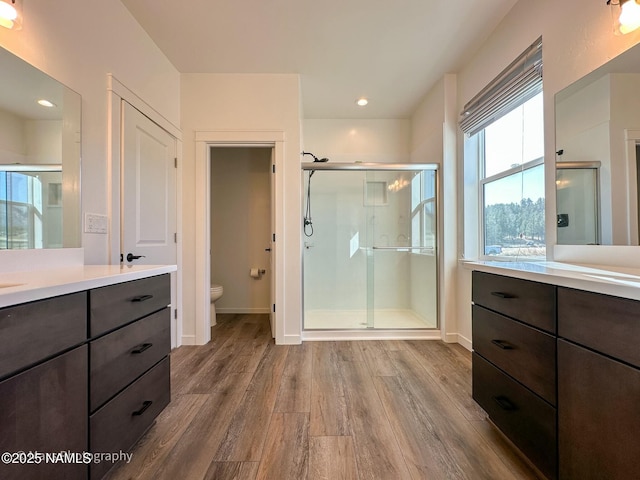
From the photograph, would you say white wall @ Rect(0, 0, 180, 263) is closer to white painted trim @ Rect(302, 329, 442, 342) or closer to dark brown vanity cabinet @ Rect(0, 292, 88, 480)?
dark brown vanity cabinet @ Rect(0, 292, 88, 480)

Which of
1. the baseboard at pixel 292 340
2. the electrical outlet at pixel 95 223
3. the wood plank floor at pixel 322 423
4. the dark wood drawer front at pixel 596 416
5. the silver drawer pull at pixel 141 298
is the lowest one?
the wood plank floor at pixel 322 423

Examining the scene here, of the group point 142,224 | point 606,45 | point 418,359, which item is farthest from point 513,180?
point 142,224

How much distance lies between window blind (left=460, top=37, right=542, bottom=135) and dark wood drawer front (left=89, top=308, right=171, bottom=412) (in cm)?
263

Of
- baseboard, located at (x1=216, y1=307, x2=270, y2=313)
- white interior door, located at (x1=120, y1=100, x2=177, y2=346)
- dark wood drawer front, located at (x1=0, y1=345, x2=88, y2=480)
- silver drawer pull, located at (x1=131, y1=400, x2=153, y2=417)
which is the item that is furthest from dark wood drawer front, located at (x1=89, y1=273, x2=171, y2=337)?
baseboard, located at (x1=216, y1=307, x2=270, y2=313)

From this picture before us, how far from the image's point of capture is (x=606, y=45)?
1332 mm

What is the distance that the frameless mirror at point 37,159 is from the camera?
123 centimetres

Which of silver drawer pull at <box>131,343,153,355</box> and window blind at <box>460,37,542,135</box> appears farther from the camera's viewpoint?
window blind at <box>460,37,542,135</box>

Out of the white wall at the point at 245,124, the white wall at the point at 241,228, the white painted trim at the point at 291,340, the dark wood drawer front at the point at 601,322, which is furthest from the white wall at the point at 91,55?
the dark wood drawer front at the point at 601,322

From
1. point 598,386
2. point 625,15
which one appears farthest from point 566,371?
point 625,15

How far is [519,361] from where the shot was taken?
118cm

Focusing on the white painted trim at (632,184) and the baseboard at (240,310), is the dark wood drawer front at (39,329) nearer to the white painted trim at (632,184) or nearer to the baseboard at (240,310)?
the white painted trim at (632,184)

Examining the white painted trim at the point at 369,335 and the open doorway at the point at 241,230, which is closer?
the white painted trim at the point at 369,335

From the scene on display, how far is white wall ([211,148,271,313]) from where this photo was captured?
4008 mm

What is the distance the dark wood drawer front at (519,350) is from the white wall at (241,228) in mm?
3020
